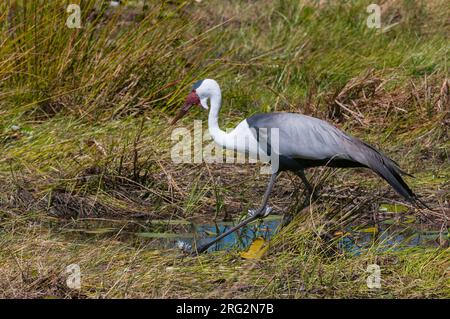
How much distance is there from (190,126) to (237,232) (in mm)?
1553

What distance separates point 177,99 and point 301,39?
1.64 m

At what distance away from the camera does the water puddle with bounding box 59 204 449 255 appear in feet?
19.3

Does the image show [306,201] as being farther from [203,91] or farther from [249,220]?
[203,91]

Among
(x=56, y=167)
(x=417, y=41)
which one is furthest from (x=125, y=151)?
(x=417, y=41)

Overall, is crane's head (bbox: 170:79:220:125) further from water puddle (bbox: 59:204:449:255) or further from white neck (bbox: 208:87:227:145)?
water puddle (bbox: 59:204:449:255)

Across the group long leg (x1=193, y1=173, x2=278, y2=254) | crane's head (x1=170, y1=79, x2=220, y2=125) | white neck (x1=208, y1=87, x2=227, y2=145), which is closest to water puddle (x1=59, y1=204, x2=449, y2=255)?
long leg (x1=193, y1=173, x2=278, y2=254)

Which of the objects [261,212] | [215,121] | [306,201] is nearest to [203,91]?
[215,121]

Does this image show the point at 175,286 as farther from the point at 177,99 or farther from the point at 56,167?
the point at 177,99

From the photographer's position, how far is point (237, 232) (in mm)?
6254

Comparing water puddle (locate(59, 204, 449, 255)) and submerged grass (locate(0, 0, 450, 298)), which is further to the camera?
water puddle (locate(59, 204, 449, 255))

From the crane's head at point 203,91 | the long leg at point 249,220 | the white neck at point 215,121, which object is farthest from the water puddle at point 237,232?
the crane's head at point 203,91

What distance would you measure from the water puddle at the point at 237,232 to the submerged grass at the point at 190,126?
70 millimetres

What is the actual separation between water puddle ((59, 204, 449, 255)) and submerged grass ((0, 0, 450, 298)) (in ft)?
0.23

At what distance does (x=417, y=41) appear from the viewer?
9312 mm
